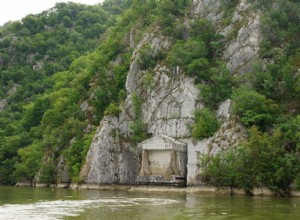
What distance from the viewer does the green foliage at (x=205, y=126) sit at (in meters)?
47.0

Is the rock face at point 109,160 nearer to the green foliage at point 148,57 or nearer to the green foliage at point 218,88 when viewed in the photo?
the green foliage at point 148,57

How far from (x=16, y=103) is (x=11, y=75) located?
913cm

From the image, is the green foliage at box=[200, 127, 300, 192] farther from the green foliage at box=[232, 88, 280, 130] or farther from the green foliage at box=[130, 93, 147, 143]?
the green foliage at box=[130, 93, 147, 143]

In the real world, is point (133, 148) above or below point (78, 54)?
below

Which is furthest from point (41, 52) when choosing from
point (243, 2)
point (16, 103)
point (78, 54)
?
point (243, 2)

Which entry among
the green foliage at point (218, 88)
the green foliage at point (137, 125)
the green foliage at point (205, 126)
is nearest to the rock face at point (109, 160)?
the green foliage at point (137, 125)

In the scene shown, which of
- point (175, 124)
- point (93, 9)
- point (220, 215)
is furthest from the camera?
point (93, 9)

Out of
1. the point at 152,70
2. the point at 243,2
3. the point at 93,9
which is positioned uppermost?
the point at 93,9

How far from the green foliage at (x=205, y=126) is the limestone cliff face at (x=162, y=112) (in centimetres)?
103

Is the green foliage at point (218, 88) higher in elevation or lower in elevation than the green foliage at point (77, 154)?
higher

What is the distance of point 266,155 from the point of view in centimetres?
3828

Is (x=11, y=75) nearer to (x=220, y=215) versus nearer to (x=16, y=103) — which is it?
(x=16, y=103)

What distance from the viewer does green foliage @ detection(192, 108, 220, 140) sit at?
46969 mm

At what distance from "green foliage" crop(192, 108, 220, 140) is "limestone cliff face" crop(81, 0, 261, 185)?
3.37ft
